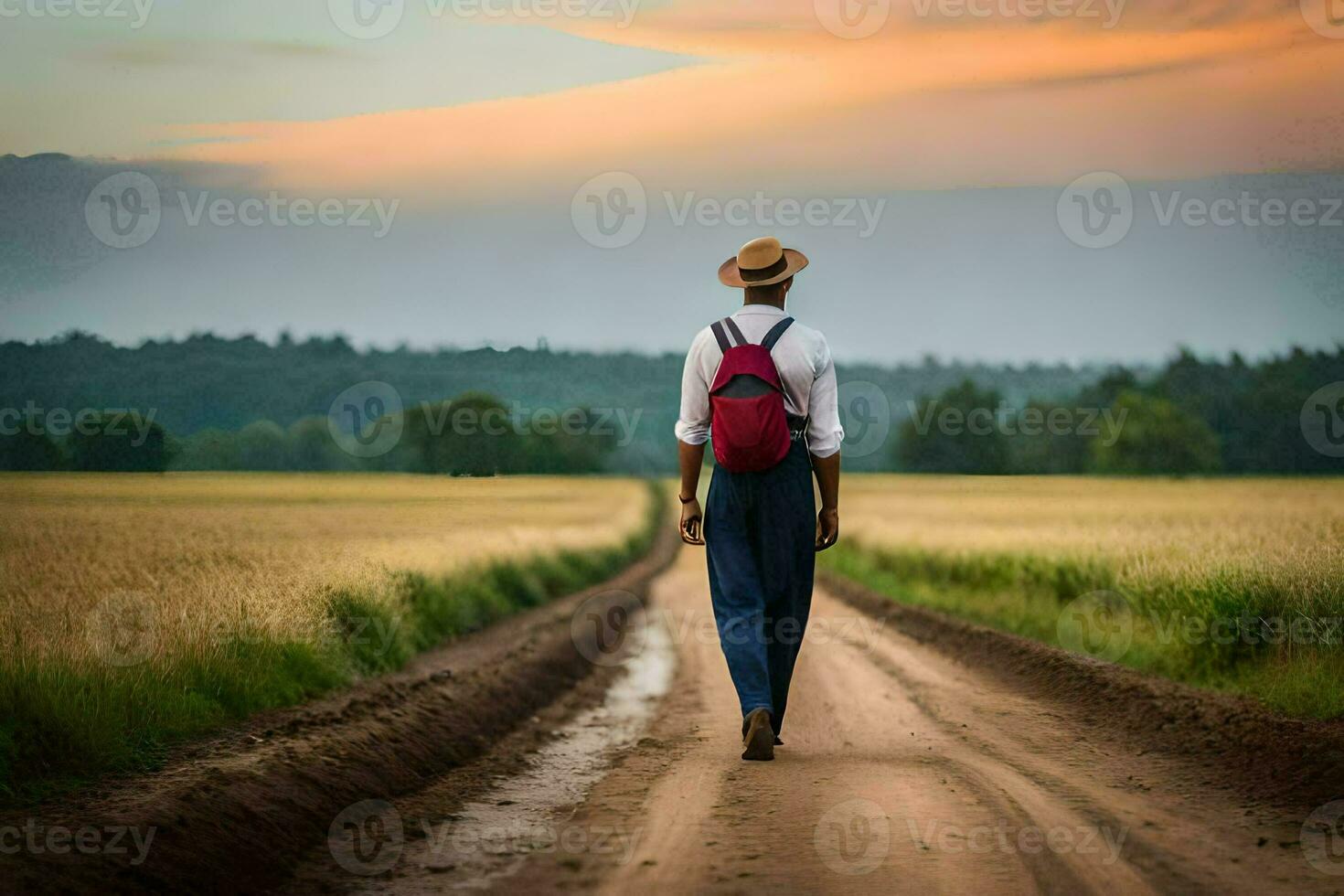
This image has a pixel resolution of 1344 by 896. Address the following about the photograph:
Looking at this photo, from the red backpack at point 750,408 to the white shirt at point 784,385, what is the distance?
0.11 meters

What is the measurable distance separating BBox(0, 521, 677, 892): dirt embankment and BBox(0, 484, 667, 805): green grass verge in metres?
0.25

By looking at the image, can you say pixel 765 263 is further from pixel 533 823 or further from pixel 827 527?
pixel 533 823

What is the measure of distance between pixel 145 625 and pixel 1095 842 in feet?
22.1

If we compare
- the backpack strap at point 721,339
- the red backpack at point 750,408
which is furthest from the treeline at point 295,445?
the red backpack at point 750,408

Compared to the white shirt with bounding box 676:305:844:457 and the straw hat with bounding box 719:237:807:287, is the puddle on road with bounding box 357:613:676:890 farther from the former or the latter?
the straw hat with bounding box 719:237:807:287

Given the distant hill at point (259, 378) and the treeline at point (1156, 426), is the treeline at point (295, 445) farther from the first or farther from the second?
the treeline at point (1156, 426)

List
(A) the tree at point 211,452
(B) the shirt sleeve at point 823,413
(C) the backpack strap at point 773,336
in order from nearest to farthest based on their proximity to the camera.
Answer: (C) the backpack strap at point 773,336
(B) the shirt sleeve at point 823,413
(A) the tree at point 211,452

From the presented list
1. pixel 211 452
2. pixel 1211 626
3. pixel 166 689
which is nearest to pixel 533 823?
pixel 166 689

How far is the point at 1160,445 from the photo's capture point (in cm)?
6956

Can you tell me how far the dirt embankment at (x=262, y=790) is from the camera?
463cm

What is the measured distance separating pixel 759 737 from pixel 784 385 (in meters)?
2.03

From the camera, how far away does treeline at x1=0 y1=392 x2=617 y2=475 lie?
1496 cm

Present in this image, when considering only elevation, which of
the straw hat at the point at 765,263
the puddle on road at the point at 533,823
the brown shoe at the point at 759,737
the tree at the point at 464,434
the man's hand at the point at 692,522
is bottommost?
the puddle on road at the point at 533,823

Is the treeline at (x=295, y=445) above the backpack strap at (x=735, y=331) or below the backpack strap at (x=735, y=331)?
below
